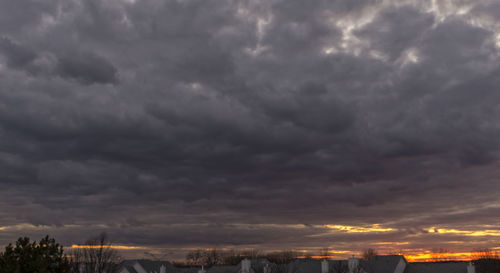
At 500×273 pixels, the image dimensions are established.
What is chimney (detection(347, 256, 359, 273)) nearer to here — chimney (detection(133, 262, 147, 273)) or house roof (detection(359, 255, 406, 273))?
house roof (detection(359, 255, 406, 273))

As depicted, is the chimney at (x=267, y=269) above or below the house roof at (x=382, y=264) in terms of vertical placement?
below

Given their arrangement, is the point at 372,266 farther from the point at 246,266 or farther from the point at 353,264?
the point at 246,266

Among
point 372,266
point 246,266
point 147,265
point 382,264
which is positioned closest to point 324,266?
point 372,266

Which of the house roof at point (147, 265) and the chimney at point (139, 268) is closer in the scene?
the house roof at point (147, 265)

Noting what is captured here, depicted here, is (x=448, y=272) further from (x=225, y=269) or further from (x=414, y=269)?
(x=225, y=269)

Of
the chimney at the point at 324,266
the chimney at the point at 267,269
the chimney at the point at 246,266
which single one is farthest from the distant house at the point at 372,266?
the chimney at the point at 267,269

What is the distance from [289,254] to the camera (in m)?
144

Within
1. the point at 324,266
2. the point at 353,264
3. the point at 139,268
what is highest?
the point at 353,264

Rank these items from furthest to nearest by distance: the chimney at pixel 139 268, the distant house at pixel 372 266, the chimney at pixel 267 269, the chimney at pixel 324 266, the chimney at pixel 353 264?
the chimney at pixel 139 268
the chimney at pixel 324 266
the distant house at pixel 372 266
the chimney at pixel 267 269
the chimney at pixel 353 264

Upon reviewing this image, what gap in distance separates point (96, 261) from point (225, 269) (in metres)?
36.5

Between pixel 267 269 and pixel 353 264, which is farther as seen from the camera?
pixel 353 264

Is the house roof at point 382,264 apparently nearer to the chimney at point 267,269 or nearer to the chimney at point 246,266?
the chimney at point 267,269

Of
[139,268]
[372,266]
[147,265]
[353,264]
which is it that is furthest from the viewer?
[147,265]

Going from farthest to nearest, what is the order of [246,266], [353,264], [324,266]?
[246,266], [324,266], [353,264]
